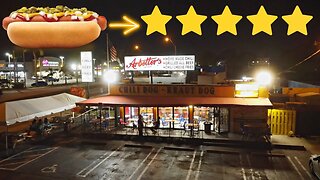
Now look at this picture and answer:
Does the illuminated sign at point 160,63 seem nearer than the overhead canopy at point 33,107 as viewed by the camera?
No

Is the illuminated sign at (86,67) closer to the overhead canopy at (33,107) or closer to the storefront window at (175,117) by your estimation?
the overhead canopy at (33,107)

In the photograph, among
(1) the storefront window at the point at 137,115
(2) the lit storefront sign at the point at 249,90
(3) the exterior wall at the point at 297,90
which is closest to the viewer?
(2) the lit storefront sign at the point at 249,90

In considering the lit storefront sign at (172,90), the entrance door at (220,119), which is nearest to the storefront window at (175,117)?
the lit storefront sign at (172,90)

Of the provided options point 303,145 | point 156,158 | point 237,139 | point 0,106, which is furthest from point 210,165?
point 0,106

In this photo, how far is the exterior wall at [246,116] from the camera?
18.7 m

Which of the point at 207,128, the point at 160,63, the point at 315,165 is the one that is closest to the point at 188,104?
the point at 207,128

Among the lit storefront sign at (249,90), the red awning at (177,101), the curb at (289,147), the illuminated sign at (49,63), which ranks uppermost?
the illuminated sign at (49,63)

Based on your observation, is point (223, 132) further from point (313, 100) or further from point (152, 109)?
point (313, 100)

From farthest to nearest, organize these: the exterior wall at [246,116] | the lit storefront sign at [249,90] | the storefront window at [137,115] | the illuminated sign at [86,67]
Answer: the illuminated sign at [86,67] → the storefront window at [137,115] → the lit storefront sign at [249,90] → the exterior wall at [246,116]

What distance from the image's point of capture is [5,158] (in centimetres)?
1586
